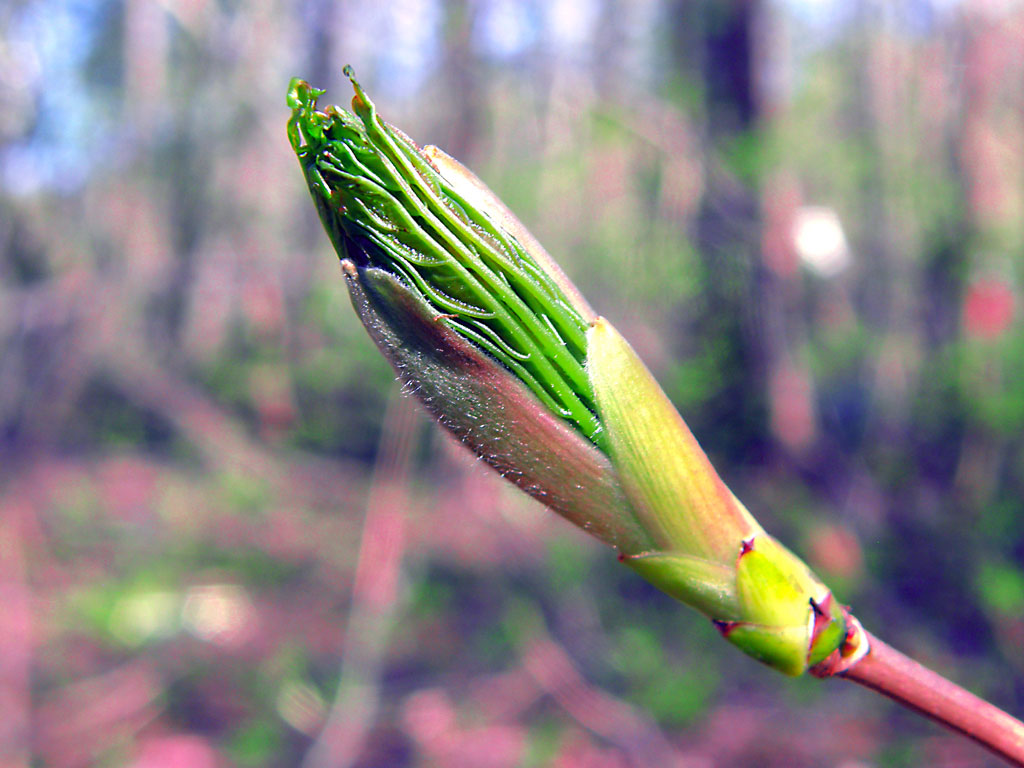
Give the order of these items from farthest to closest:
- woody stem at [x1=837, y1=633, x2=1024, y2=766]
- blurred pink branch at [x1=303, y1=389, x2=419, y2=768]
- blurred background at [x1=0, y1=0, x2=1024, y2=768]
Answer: blurred background at [x1=0, y1=0, x2=1024, y2=768] → blurred pink branch at [x1=303, y1=389, x2=419, y2=768] → woody stem at [x1=837, y1=633, x2=1024, y2=766]

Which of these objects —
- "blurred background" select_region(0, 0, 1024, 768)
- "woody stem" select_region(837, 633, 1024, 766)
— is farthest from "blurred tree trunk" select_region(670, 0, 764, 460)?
"woody stem" select_region(837, 633, 1024, 766)

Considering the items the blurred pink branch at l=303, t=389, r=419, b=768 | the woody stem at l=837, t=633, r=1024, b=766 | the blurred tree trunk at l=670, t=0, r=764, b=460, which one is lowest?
the blurred pink branch at l=303, t=389, r=419, b=768

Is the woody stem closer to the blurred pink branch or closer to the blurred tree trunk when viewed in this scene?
the blurred pink branch

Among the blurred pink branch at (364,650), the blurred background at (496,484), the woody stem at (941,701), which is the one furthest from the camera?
the blurred background at (496,484)

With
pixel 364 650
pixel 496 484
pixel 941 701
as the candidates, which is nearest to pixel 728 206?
pixel 496 484

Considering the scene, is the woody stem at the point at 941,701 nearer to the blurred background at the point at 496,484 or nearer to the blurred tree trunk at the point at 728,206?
the blurred background at the point at 496,484

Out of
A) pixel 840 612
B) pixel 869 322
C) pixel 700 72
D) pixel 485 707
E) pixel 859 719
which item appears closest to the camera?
pixel 840 612

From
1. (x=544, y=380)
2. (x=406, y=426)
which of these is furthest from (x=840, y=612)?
(x=406, y=426)

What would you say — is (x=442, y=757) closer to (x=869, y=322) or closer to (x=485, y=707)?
(x=485, y=707)

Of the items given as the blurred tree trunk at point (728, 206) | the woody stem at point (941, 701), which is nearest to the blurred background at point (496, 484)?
the blurred tree trunk at point (728, 206)
